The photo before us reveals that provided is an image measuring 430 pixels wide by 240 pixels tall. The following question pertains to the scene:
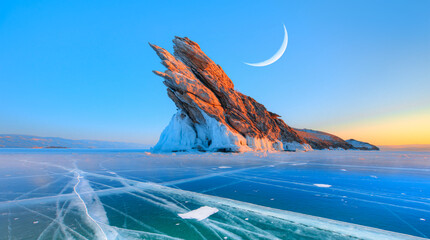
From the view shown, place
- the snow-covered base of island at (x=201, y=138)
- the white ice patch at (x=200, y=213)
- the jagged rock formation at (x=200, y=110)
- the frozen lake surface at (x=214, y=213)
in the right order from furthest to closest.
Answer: the jagged rock formation at (x=200, y=110) < the snow-covered base of island at (x=201, y=138) < the white ice patch at (x=200, y=213) < the frozen lake surface at (x=214, y=213)

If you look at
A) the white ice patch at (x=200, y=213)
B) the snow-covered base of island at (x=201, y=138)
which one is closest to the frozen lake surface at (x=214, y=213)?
the white ice patch at (x=200, y=213)

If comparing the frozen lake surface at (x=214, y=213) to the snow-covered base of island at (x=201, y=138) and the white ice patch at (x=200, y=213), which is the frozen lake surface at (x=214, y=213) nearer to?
the white ice patch at (x=200, y=213)

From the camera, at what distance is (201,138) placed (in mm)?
26859

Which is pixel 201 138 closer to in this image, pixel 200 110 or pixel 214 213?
pixel 200 110

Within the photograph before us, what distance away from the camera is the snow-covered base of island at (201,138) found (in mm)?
23672

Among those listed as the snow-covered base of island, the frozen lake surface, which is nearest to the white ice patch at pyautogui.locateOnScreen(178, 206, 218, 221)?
the frozen lake surface

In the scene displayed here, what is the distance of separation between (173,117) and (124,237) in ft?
85.9

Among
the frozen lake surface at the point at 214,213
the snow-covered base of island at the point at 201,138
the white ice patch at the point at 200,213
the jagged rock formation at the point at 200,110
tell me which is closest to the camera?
the frozen lake surface at the point at 214,213

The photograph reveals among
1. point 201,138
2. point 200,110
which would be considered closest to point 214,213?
point 200,110

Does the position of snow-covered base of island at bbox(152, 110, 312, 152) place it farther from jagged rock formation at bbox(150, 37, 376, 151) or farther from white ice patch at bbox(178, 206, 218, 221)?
white ice patch at bbox(178, 206, 218, 221)

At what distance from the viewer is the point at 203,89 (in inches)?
1006

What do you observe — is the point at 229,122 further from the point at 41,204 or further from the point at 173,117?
the point at 41,204

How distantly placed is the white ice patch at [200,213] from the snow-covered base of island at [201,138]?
66.0 feet

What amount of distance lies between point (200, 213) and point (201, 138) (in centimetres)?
2422
